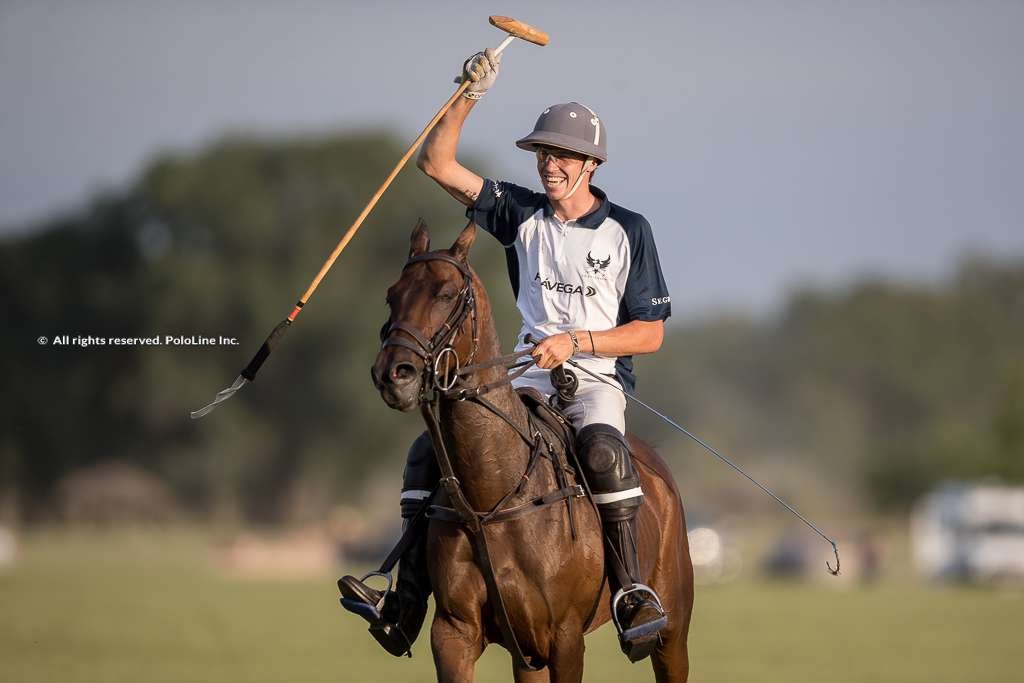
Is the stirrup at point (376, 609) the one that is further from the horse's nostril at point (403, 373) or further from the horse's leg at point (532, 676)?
the horse's nostril at point (403, 373)

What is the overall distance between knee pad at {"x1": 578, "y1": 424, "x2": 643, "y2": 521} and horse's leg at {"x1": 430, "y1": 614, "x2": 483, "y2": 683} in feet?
2.99

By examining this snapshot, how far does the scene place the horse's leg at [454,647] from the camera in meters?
7.16

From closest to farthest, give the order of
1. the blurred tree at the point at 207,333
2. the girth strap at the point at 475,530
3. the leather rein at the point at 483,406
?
the leather rein at the point at 483,406, the girth strap at the point at 475,530, the blurred tree at the point at 207,333

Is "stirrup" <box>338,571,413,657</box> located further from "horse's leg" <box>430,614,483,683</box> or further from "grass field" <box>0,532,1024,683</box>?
"grass field" <box>0,532,1024,683</box>

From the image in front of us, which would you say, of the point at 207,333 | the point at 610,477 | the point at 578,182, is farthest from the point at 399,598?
the point at 207,333

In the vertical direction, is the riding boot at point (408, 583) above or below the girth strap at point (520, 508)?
below

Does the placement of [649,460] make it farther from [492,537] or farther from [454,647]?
[454,647]

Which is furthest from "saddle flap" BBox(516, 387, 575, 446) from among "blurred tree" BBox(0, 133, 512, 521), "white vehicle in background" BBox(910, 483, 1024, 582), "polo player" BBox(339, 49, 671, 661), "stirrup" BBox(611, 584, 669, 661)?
"blurred tree" BBox(0, 133, 512, 521)

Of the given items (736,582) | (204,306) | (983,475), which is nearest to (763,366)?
(983,475)

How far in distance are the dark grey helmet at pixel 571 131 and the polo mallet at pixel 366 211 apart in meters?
0.44

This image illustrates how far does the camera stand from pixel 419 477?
25.3 ft

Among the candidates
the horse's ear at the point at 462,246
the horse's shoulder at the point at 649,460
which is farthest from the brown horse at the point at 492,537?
the horse's shoulder at the point at 649,460

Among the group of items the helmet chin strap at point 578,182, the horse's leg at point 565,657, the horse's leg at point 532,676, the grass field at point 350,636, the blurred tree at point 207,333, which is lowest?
the blurred tree at point 207,333

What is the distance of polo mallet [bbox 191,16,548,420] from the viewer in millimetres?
7156
